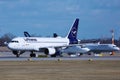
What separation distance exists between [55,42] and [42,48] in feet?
11.6

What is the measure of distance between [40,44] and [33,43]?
2.10 m

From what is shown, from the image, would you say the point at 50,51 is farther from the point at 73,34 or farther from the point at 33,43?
the point at 73,34

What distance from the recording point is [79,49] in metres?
97.5

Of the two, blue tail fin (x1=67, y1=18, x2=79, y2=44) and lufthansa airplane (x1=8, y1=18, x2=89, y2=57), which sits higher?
blue tail fin (x1=67, y1=18, x2=79, y2=44)

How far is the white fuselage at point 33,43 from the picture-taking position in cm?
7981

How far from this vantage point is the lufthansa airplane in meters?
80.0

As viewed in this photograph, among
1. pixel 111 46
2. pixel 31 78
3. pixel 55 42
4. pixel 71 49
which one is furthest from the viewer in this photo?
pixel 111 46

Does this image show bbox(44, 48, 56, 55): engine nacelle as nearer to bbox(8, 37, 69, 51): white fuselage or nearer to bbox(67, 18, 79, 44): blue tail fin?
bbox(8, 37, 69, 51): white fuselage

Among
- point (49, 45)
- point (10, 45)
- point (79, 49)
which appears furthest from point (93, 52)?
point (10, 45)

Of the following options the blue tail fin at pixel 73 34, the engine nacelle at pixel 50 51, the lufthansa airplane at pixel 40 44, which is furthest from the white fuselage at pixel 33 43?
the blue tail fin at pixel 73 34

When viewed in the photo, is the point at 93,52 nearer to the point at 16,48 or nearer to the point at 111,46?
the point at 111,46

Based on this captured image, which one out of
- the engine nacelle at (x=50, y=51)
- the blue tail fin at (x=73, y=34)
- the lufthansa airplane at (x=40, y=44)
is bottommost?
the engine nacelle at (x=50, y=51)

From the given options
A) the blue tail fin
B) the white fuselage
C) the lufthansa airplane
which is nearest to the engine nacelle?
the lufthansa airplane

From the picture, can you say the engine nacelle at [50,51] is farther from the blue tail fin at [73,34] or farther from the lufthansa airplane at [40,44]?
the blue tail fin at [73,34]
